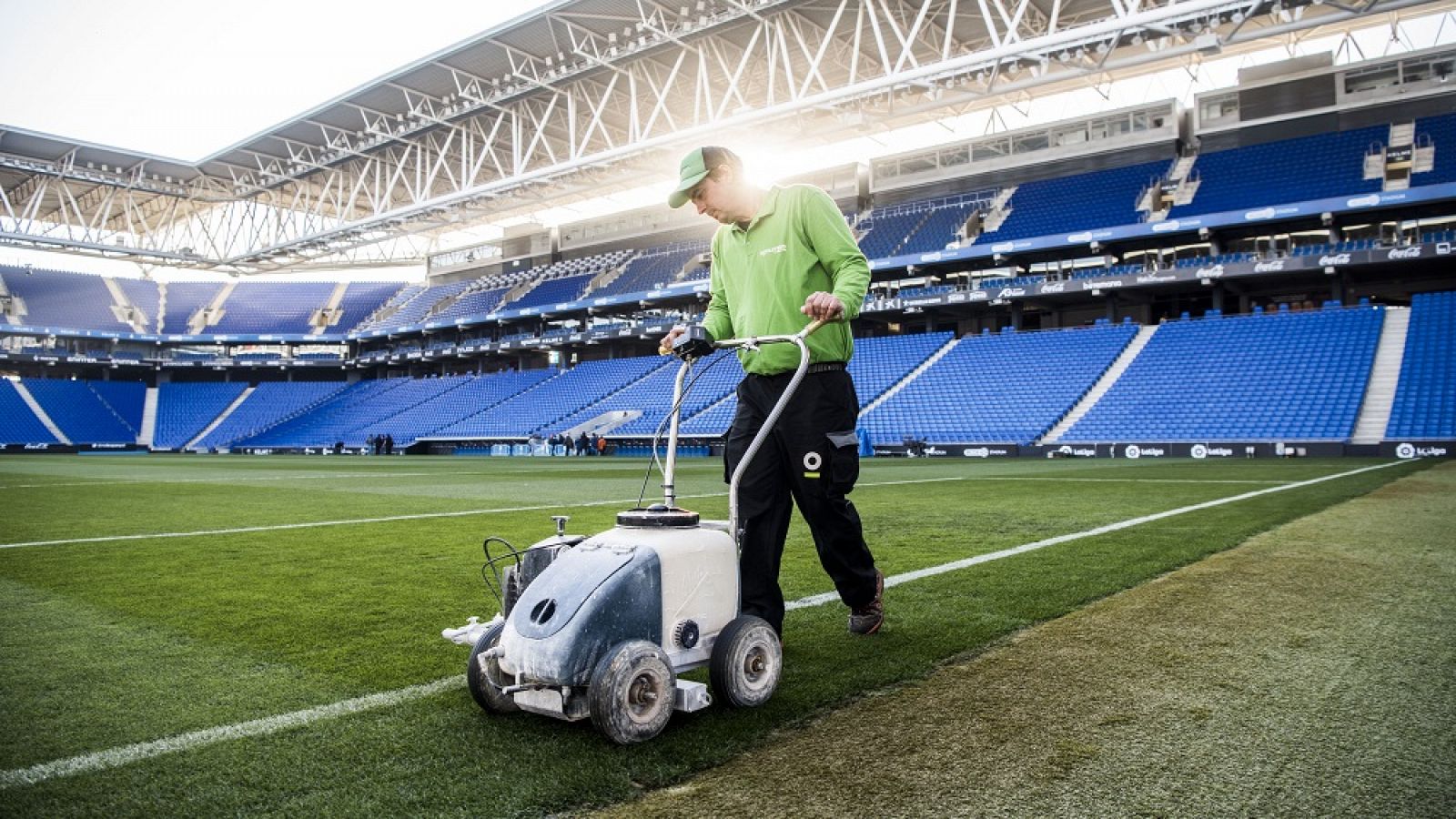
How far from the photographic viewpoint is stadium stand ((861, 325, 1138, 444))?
26.3 meters

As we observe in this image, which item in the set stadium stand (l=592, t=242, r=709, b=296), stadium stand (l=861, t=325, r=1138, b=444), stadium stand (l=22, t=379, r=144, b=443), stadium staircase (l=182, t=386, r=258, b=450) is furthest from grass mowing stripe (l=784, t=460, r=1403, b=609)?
stadium stand (l=22, t=379, r=144, b=443)

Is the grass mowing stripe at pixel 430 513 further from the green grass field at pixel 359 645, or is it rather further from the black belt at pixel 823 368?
the black belt at pixel 823 368

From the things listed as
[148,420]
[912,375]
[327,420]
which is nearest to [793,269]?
[912,375]

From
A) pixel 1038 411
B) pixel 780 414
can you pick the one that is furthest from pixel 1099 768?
pixel 1038 411

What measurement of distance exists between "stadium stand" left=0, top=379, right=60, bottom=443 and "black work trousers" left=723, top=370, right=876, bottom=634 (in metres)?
57.6

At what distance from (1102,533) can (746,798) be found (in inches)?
210

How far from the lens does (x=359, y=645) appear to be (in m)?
3.38

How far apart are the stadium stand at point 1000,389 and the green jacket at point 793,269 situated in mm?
23130

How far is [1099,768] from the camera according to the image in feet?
6.82

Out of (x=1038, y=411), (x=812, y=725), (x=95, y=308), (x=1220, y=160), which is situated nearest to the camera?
(x=812, y=725)

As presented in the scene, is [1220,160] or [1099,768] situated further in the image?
[1220,160]

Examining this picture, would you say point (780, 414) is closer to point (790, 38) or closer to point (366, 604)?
point (366, 604)

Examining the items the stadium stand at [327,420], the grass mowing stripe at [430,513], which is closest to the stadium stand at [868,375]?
the grass mowing stripe at [430,513]

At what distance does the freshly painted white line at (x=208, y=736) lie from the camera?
82.4 inches
